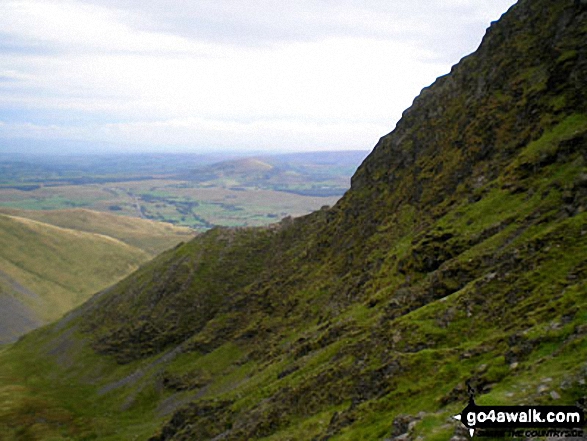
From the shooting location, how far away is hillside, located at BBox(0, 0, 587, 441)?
119 feet

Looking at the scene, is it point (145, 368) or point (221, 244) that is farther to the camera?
point (221, 244)

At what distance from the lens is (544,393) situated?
23.5 metres

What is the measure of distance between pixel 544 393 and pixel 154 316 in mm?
124680

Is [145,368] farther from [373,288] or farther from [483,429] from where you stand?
[483,429]

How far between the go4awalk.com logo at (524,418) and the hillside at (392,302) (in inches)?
40.4

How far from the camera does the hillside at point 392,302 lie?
36.3 metres

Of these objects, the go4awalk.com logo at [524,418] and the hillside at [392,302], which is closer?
the go4awalk.com logo at [524,418]

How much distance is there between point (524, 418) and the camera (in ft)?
73.6

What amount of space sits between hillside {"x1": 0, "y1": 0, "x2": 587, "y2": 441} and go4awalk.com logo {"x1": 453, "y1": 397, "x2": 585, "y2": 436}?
1.03 metres

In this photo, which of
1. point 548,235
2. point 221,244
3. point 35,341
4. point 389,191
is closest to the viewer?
point 548,235

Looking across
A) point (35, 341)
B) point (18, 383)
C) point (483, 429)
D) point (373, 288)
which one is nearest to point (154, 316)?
Answer: point (18, 383)

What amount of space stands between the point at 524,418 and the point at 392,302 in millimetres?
37988

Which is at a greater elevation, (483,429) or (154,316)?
(483,429)

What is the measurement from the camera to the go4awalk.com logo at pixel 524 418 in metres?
21.0
